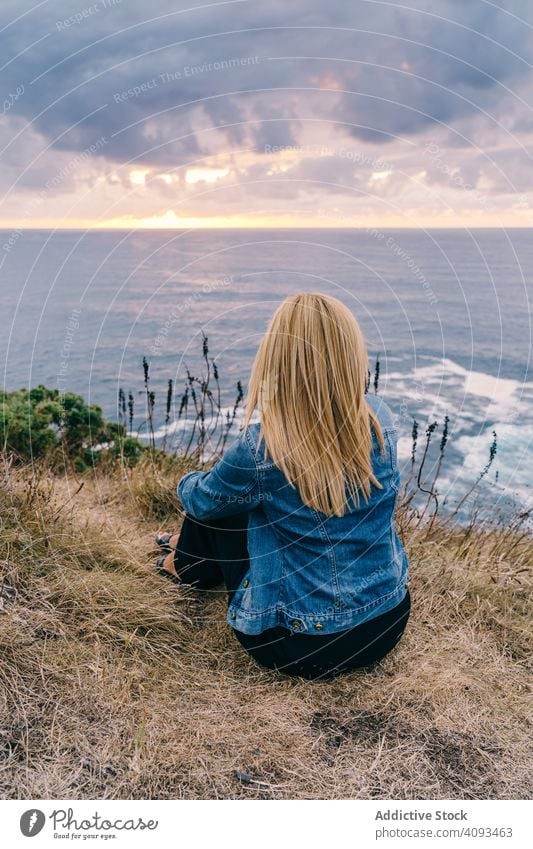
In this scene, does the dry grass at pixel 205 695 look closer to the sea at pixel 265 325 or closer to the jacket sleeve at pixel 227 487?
the jacket sleeve at pixel 227 487

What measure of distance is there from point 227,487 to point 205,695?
102 centimetres

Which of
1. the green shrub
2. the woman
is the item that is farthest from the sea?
the green shrub

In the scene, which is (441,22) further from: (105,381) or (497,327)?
(497,327)

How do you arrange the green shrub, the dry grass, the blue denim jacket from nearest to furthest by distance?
the dry grass
the blue denim jacket
the green shrub

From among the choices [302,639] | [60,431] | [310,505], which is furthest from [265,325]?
[310,505]

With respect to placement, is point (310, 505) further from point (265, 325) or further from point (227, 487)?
point (265, 325)

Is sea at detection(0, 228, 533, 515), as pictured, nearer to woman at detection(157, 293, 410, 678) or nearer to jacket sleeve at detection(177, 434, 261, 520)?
woman at detection(157, 293, 410, 678)

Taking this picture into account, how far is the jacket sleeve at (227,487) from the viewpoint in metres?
2.53

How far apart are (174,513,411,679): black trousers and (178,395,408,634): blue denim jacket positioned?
0.06 metres

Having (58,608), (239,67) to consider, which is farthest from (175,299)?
(58,608)

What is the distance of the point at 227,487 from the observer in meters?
2.61

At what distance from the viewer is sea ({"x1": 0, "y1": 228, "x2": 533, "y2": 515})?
508 inches

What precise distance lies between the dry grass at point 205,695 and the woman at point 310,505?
10.3 inches

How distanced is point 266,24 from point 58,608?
4395 mm
